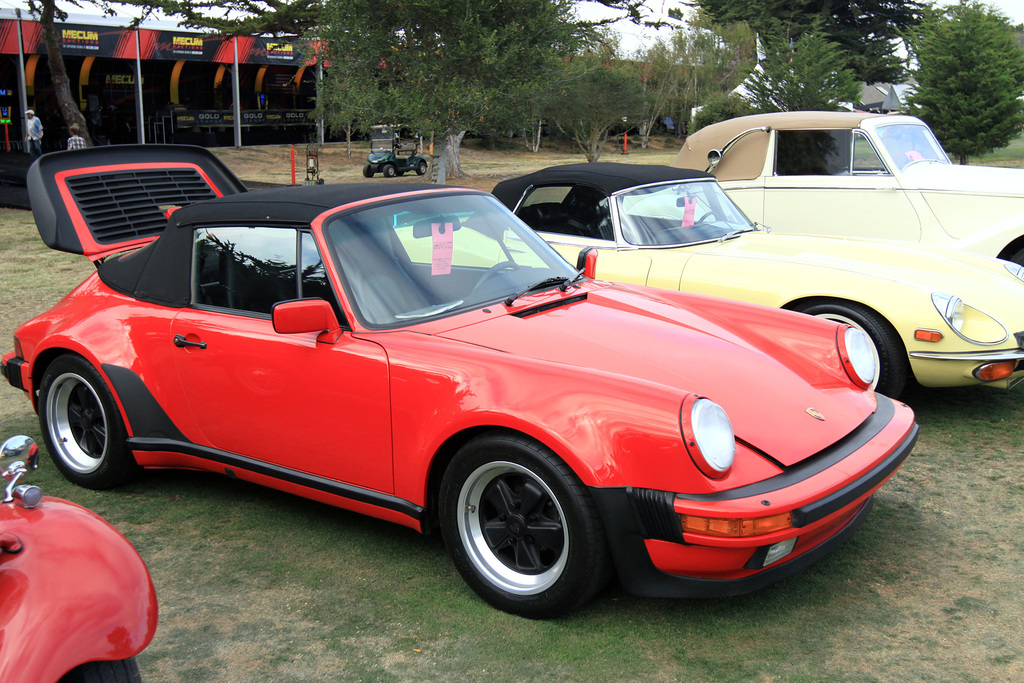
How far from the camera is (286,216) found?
11.9 ft

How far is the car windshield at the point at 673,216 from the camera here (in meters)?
5.93

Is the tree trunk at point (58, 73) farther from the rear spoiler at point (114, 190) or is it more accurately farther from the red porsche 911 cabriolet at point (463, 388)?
the red porsche 911 cabriolet at point (463, 388)

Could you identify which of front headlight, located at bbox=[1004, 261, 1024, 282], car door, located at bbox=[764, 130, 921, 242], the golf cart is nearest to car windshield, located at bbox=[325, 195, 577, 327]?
front headlight, located at bbox=[1004, 261, 1024, 282]

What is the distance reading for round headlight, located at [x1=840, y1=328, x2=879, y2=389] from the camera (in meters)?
3.63

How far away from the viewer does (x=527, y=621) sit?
3002 millimetres

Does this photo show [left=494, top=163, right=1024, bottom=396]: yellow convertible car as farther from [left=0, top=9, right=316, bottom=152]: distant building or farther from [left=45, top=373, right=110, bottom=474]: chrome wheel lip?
[left=0, top=9, right=316, bottom=152]: distant building

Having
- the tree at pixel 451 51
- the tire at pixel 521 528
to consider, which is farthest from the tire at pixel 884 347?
the tree at pixel 451 51

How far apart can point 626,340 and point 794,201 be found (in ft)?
17.8

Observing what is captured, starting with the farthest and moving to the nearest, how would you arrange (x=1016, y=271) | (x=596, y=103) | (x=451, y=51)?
(x=596, y=103) → (x=451, y=51) → (x=1016, y=271)

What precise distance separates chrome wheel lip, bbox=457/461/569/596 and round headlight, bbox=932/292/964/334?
124 inches

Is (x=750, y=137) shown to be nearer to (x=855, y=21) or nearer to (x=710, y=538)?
(x=710, y=538)

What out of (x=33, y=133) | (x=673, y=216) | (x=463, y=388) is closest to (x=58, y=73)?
(x=33, y=133)

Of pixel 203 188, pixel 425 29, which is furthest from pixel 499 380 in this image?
pixel 425 29

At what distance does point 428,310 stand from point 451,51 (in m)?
15.3
